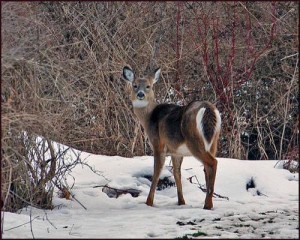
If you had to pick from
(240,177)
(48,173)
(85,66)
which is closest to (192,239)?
(48,173)

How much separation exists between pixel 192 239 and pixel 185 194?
8.96 ft

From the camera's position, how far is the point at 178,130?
337 inches

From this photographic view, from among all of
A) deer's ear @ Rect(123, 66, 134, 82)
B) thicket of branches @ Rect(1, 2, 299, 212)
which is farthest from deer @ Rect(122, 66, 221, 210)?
thicket of branches @ Rect(1, 2, 299, 212)

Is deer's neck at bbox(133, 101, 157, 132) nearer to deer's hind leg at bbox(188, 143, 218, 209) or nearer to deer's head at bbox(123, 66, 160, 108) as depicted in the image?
deer's head at bbox(123, 66, 160, 108)

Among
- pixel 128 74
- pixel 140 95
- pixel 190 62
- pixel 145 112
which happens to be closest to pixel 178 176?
pixel 145 112

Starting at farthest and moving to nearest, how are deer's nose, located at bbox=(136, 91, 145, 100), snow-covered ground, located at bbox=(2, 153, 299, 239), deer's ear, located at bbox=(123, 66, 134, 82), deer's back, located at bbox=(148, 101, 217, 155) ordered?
deer's ear, located at bbox=(123, 66, 134, 82) < deer's nose, located at bbox=(136, 91, 145, 100) < deer's back, located at bbox=(148, 101, 217, 155) < snow-covered ground, located at bbox=(2, 153, 299, 239)

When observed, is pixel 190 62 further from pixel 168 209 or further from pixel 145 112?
pixel 168 209

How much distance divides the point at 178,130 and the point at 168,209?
0.94 meters

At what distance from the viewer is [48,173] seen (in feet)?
28.1

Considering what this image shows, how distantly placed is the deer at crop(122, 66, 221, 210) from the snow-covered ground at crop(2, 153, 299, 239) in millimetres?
368

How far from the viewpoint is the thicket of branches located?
11.6 metres

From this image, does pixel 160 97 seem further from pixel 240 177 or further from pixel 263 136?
pixel 240 177

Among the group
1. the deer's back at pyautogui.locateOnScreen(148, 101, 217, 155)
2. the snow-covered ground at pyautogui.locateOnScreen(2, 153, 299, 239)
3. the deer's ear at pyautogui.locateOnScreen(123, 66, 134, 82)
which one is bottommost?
the snow-covered ground at pyautogui.locateOnScreen(2, 153, 299, 239)

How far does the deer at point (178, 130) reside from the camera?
826cm
